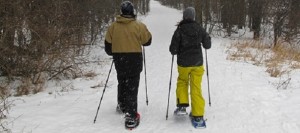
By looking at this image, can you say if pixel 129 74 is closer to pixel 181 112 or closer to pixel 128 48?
pixel 128 48

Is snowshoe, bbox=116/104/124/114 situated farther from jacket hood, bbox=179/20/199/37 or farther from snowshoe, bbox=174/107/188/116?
jacket hood, bbox=179/20/199/37

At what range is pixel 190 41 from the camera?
6.51 meters

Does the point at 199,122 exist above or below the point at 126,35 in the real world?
below

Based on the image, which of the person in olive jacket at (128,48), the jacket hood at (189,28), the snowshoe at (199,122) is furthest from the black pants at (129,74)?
the snowshoe at (199,122)

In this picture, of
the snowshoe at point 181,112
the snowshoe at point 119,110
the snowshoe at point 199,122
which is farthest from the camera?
the snowshoe at point 119,110

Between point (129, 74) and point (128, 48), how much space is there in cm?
47

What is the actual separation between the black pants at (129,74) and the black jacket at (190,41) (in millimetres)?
689

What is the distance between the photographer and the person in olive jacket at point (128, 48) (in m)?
6.47

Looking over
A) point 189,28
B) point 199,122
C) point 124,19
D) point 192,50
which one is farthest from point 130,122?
point 189,28

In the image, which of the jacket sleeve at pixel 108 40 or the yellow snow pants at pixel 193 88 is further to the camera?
the jacket sleeve at pixel 108 40

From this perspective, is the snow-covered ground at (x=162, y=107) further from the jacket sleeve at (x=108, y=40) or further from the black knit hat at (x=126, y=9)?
the black knit hat at (x=126, y=9)

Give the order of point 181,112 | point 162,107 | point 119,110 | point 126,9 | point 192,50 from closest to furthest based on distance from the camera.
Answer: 1. point 126,9
2. point 192,50
3. point 181,112
4. point 119,110
5. point 162,107

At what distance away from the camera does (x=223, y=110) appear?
7418 millimetres

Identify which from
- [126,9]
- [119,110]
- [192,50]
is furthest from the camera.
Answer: [119,110]
